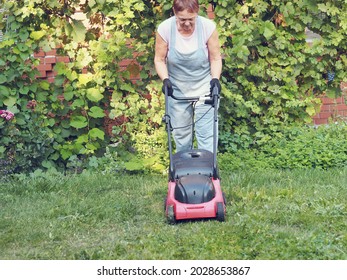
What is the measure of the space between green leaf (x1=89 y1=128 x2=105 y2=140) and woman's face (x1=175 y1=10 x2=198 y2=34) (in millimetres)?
2298

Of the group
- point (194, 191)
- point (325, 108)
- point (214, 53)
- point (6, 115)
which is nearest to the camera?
point (194, 191)

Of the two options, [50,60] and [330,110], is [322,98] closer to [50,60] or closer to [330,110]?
[330,110]

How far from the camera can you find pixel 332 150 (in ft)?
25.4

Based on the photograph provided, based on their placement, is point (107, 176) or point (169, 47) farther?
point (107, 176)

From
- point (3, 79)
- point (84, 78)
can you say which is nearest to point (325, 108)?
point (84, 78)

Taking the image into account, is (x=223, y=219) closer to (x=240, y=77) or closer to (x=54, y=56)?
(x=240, y=77)

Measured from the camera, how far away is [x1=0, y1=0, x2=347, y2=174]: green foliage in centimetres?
800

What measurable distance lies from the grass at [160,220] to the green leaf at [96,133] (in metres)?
0.67

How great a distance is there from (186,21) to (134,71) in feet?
7.87

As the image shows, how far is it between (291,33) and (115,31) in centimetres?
195

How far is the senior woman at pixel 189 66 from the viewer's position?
6.14m

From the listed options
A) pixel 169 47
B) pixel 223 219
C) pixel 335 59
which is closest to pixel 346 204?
pixel 223 219

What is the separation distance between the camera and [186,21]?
5.94 m

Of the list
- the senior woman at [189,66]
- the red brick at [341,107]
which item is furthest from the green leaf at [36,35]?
the red brick at [341,107]
